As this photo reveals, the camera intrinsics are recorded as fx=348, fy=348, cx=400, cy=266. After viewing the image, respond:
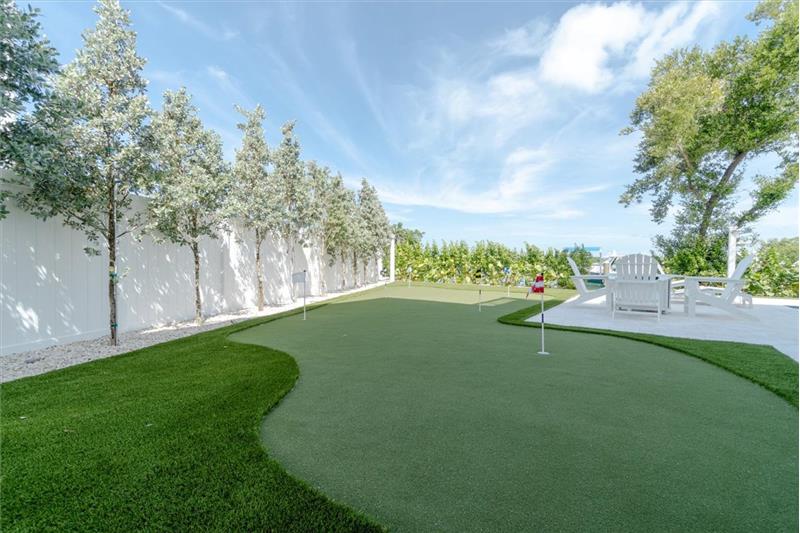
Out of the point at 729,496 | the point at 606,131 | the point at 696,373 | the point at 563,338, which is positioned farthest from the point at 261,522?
the point at 606,131

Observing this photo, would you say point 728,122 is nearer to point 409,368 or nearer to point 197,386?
point 409,368

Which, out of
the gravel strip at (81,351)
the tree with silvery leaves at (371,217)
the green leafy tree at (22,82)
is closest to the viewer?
the green leafy tree at (22,82)

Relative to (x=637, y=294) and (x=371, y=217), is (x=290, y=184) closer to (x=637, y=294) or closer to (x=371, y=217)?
(x=371, y=217)

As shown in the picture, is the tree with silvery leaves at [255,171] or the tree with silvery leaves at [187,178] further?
the tree with silvery leaves at [255,171]

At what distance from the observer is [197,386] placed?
3.49 m

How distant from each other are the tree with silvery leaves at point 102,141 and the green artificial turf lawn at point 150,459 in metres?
2.52

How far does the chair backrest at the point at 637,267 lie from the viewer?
7309 mm

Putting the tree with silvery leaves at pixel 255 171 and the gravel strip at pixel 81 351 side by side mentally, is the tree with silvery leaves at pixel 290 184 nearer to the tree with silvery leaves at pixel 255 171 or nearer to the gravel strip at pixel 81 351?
the tree with silvery leaves at pixel 255 171

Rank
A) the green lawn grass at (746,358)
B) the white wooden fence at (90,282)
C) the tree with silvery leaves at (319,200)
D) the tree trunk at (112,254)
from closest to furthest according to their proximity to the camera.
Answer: the green lawn grass at (746,358) < the white wooden fence at (90,282) < the tree trunk at (112,254) < the tree with silvery leaves at (319,200)

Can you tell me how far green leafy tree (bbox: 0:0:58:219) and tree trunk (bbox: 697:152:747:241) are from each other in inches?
768

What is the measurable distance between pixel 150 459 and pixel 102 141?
5024 mm

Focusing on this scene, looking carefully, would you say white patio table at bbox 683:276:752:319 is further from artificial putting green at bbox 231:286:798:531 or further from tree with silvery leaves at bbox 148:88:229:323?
tree with silvery leaves at bbox 148:88:229:323

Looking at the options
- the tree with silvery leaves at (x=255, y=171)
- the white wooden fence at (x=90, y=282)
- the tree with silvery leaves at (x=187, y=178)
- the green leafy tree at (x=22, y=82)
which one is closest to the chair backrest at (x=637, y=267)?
the tree with silvery leaves at (x=255, y=171)

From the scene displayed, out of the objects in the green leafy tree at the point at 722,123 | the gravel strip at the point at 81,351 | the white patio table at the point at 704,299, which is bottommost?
the gravel strip at the point at 81,351
